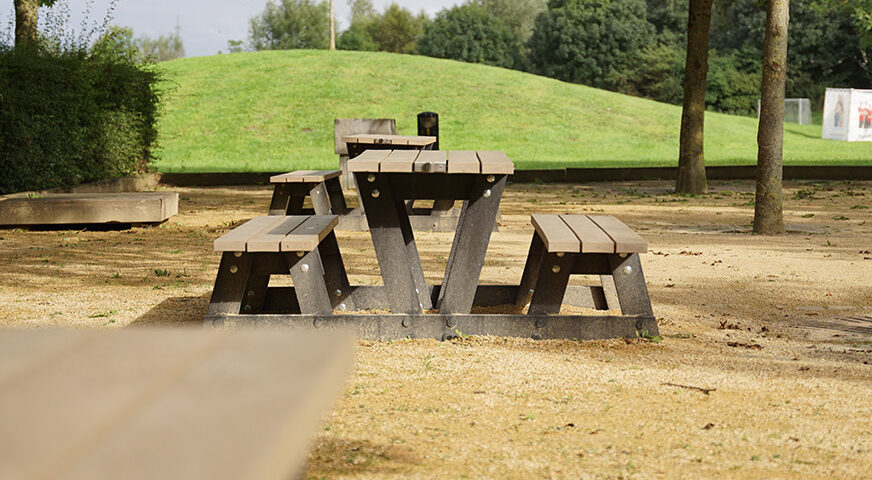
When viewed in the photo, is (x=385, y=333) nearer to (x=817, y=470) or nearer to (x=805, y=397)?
(x=805, y=397)

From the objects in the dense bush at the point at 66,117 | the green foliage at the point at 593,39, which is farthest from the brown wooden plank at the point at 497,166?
the green foliage at the point at 593,39

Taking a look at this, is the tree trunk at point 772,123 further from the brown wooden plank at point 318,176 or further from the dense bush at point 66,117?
the dense bush at point 66,117

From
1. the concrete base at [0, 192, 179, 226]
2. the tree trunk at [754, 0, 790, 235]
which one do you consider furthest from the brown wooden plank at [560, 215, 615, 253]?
the concrete base at [0, 192, 179, 226]

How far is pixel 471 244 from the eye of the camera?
190 inches

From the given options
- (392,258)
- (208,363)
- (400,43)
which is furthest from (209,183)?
(400,43)

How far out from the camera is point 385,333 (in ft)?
15.7

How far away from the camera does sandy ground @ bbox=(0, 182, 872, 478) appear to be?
3.07 metres

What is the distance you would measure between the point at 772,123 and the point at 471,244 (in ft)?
18.2

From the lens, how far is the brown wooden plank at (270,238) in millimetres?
4262

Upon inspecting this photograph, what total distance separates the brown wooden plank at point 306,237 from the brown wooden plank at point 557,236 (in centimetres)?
110

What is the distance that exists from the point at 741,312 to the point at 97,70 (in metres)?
11.3

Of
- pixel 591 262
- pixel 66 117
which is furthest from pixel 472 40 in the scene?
pixel 591 262

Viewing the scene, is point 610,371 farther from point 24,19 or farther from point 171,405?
point 24,19

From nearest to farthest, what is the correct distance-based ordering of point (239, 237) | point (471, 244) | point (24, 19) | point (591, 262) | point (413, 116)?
point (239, 237) < point (591, 262) < point (471, 244) < point (24, 19) < point (413, 116)
